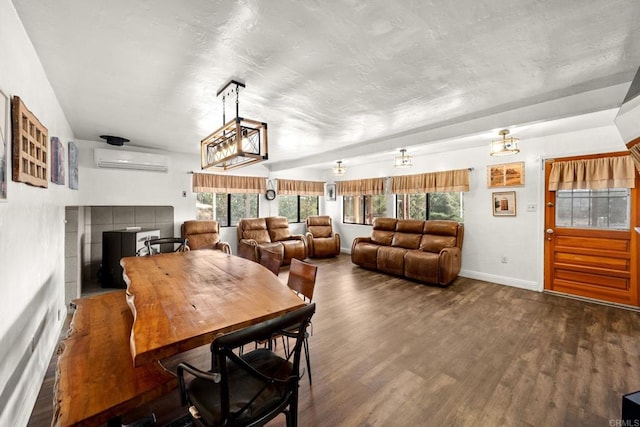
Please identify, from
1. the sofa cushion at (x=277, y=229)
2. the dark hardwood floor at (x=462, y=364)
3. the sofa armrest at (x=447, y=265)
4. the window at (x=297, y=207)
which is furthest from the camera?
the window at (x=297, y=207)

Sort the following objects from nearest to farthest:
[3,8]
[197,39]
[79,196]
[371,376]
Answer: [3,8], [197,39], [371,376], [79,196]

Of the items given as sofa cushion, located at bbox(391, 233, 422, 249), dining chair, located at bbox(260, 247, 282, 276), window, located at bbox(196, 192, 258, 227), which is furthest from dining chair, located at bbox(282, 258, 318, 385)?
window, located at bbox(196, 192, 258, 227)

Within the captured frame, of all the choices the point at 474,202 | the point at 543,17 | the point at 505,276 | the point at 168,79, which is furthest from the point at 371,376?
the point at 474,202

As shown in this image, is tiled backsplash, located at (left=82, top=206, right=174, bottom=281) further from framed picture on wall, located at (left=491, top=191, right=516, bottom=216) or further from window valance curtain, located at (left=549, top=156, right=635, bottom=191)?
window valance curtain, located at (left=549, top=156, right=635, bottom=191)

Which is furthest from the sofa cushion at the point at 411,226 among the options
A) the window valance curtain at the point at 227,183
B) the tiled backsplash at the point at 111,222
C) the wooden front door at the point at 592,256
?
the tiled backsplash at the point at 111,222

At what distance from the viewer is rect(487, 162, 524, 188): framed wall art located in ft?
14.0

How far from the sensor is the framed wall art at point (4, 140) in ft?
3.94

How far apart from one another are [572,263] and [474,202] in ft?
5.27

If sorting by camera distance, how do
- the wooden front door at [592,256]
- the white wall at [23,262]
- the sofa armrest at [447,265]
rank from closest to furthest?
the white wall at [23,262], the wooden front door at [592,256], the sofa armrest at [447,265]

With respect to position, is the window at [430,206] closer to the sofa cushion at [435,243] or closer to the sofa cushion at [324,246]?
the sofa cushion at [435,243]

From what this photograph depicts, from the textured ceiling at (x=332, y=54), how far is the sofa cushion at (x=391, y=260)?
259 cm

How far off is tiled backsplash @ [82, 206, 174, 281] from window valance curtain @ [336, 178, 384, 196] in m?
4.11

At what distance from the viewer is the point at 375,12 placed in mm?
1434

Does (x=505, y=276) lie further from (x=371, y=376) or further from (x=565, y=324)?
(x=371, y=376)
